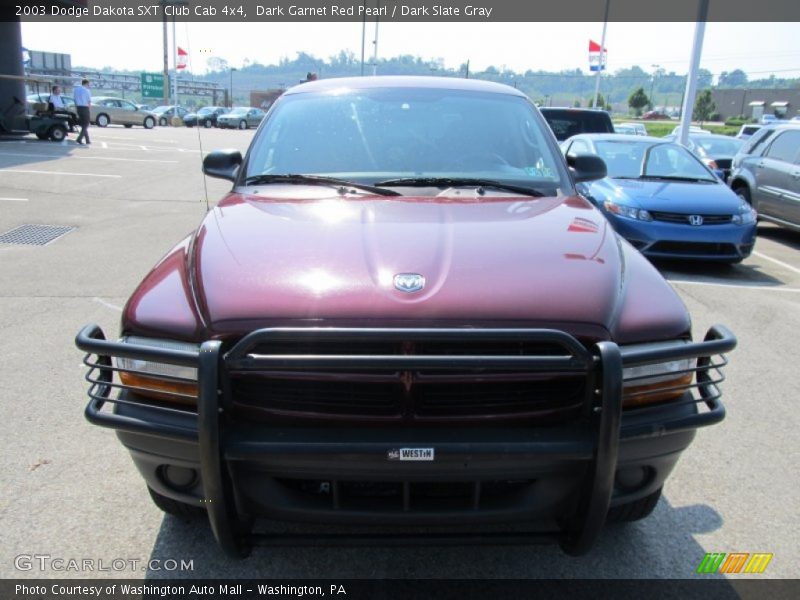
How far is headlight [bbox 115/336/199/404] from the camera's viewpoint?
2.10 m

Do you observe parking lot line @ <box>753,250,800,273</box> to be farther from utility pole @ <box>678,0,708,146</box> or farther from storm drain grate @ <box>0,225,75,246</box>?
storm drain grate @ <box>0,225,75,246</box>

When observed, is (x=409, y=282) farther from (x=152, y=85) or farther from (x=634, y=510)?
(x=152, y=85)

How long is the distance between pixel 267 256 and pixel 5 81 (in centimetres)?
2157

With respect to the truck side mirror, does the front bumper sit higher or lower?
lower

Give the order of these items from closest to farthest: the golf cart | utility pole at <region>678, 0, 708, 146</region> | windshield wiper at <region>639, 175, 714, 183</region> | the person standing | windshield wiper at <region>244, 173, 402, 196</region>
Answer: windshield wiper at <region>244, 173, 402, 196</region> < windshield wiper at <region>639, 175, 714, 183</region> < utility pole at <region>678, 0, 708, 146</region> < the person standing < the golf cart

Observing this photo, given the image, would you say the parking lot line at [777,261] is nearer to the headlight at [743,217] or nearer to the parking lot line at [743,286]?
the headlight at [743,217]

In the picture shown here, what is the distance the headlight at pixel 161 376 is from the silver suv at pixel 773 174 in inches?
373

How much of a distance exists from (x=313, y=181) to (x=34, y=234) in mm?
6797

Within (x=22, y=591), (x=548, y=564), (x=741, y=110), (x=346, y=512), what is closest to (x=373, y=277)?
(x=346, y=512)

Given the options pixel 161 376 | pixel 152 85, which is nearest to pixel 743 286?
pixel 161 376

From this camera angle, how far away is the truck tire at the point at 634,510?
2506mm

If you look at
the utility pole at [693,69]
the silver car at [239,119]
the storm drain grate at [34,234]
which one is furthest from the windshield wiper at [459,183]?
the silver car at [239,119]

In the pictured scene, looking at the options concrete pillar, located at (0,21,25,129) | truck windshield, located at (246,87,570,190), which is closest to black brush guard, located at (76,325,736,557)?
truck windshield, located at (246,87,570,190)

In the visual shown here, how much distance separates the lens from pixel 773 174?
9.87m
